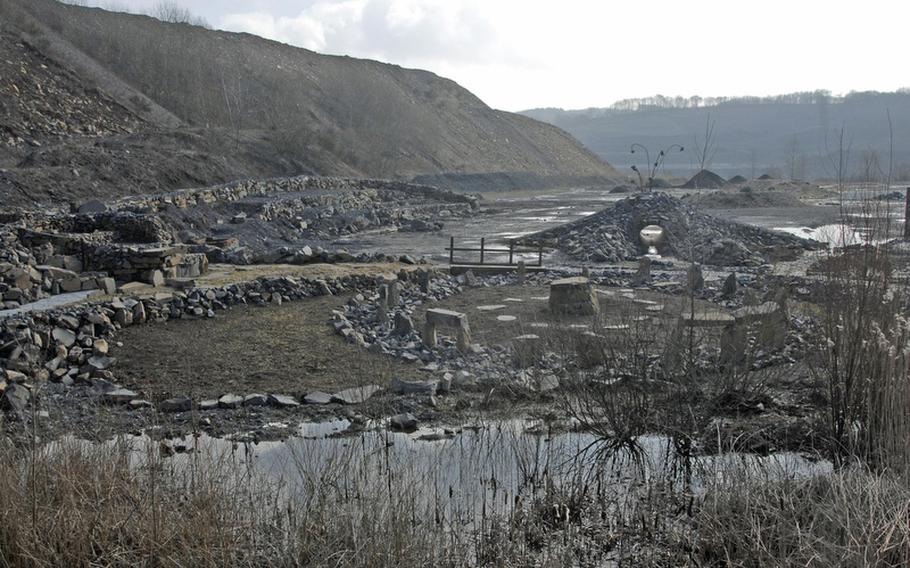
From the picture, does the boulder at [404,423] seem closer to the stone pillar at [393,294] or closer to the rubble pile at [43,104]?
the stone pillar at [393,294]

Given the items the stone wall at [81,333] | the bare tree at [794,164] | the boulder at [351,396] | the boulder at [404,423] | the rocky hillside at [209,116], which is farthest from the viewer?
the bare tree at [794,164]

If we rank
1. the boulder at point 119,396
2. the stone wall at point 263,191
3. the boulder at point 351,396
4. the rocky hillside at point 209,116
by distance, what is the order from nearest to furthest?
the boulder at point 119,396 < the boulder at point 351,396 < the stone wall at point 263,191 < the rocky hillside at point 209,116

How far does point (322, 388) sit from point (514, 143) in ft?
284

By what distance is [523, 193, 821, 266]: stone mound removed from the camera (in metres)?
22.6

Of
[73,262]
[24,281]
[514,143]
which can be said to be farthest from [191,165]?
[514,143]

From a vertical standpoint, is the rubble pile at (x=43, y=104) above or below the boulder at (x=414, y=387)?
above

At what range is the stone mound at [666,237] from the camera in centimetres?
2262

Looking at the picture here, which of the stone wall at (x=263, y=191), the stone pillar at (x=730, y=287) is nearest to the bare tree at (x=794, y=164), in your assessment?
the stone wall at (x=263, y=191)

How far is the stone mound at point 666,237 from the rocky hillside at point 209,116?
568 inches

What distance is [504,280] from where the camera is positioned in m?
18.5

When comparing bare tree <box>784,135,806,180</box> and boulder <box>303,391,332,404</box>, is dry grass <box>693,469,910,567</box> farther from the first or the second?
bare tree <box>784,135,806,180</box>

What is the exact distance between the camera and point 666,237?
25094 millimetres

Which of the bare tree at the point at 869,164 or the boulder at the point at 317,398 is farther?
the boulder at the point at 317,398

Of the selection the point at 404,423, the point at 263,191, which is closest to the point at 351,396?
the point at 404,423
